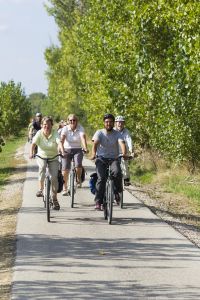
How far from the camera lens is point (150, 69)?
45.9 feet

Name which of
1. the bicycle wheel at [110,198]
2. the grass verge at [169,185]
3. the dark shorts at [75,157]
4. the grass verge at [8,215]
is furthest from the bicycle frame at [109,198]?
the dark shorts at [75,157]

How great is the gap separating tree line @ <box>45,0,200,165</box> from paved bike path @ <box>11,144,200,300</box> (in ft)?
10.7

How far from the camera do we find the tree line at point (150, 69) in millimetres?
11953

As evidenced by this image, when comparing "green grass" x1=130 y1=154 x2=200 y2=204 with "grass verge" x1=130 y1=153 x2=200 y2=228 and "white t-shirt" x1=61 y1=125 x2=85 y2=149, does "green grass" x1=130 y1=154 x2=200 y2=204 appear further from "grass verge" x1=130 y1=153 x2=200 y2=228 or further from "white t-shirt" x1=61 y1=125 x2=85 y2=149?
"white t-shirt" x1=61 y1=125 x2=85 y2=149

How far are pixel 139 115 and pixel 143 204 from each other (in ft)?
26.9

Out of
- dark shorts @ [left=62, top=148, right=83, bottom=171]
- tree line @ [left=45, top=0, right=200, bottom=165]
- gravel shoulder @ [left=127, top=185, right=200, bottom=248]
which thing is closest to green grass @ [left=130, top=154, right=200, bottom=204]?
gravel shoulder @ [left=127, top=185, right=200, bottom=248]

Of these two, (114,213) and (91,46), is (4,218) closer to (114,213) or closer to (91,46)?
(114,213)

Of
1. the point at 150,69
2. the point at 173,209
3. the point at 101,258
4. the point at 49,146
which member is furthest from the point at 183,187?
the point at 101,258

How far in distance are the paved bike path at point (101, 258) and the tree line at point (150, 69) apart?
3.26 meters

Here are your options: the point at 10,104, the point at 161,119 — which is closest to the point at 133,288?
the point at 161,119

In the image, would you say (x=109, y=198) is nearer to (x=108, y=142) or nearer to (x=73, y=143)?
(x=108, y=142)

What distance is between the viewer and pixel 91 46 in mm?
23703

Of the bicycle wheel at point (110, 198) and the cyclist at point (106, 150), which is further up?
the cyclist at point (106, 150)

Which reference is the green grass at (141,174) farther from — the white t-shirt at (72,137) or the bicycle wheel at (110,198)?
the bicycle wheel at (110,198)
